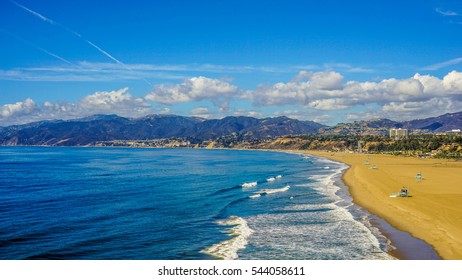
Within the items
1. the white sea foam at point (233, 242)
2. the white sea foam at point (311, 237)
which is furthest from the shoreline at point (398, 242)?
the white sea foam at point (233, 242)

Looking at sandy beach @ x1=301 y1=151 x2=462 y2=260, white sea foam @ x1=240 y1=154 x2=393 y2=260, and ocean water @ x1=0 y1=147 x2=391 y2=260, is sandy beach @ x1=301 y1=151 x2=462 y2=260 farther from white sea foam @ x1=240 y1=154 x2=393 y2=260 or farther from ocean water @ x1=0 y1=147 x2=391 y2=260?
white sea foam @ x1=240 y1=154 x2=393 y2=260

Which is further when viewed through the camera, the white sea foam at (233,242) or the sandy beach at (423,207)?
the sandy beach at (423,207)

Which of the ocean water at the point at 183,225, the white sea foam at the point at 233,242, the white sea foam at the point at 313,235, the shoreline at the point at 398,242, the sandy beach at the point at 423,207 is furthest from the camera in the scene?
the sandy beach at the point at 423,207

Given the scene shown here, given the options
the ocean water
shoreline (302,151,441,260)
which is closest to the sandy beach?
shoreline (302,151,441,260)

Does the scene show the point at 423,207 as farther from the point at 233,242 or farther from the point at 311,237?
the point at 233,242

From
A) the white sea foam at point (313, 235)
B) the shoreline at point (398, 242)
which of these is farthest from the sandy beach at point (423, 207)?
the white sea foam at point (313, 235)

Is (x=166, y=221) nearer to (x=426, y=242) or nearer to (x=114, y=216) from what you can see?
(x=114, y=216)

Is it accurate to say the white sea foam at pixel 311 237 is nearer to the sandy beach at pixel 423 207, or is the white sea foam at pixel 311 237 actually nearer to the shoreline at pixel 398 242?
the shoreline at pixel 398 242

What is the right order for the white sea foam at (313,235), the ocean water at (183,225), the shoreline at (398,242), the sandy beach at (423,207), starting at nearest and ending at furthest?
1. the shoreline at (398,242)
2. the white sea foam at (313,235)
3. the ocean water at (183,225)
4. the sandy beach at (423,207)
